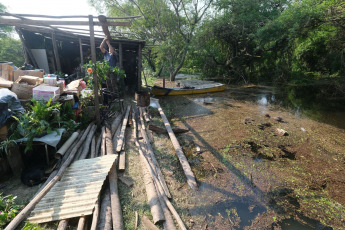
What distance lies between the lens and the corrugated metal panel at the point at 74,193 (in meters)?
2.81

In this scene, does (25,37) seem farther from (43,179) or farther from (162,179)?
(162,179)

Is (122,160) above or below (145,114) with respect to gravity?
below

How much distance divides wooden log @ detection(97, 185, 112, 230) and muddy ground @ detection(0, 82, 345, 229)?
11.3 inches

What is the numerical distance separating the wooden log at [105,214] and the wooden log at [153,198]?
2.40 feet

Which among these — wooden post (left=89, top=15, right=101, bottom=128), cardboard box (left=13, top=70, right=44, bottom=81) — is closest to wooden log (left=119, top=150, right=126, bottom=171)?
wooden post (left=89, top=15, right=101, bottom=128)

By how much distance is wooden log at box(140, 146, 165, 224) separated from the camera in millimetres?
2979

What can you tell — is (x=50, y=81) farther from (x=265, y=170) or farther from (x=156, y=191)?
(x=265, y=170)

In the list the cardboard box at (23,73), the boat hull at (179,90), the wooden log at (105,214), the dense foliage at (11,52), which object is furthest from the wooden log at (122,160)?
the dense foliage at (11,52)

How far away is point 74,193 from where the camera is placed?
3207mm

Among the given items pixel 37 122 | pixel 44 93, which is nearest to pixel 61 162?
pixel 37 122

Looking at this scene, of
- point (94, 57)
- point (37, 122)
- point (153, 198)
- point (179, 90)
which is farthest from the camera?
point (179, 90)

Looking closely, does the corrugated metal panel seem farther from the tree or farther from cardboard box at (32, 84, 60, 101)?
the tree

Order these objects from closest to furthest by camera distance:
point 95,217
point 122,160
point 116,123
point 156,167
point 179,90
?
point 95,217
point 156,167
point 122,160
point 116,123
point 179,90

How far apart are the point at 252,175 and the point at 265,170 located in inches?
20.4
